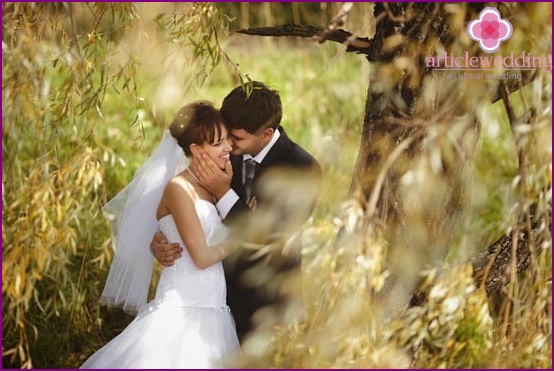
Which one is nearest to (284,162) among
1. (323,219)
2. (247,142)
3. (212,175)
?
(247,142)

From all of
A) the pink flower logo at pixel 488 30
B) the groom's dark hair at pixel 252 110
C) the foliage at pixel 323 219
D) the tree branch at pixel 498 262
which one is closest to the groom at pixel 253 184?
the groom's dark hair at pixel 252 110

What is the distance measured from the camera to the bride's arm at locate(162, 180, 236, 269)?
2.73 meters

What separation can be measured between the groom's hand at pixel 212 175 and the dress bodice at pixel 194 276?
0.19 feet

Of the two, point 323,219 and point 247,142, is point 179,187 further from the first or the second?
point 323,219

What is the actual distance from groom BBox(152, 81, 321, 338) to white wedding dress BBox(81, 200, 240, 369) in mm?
48

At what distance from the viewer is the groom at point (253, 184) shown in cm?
273

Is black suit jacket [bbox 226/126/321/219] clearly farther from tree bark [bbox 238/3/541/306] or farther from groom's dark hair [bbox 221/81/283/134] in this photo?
tree bark [bbox 238/3/541/306]

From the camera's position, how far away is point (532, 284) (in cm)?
238

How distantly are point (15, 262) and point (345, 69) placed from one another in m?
3.10

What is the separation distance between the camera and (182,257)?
9.19ft

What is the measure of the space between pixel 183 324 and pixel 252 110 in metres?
0.74

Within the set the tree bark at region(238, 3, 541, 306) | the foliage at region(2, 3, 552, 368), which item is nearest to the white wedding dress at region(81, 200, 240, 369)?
the foliage at region(2, 3, 552, 368)

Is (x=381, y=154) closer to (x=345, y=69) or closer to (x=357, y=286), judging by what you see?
(x=357, y=286)

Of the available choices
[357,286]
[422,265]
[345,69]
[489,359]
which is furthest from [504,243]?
[345,69]
